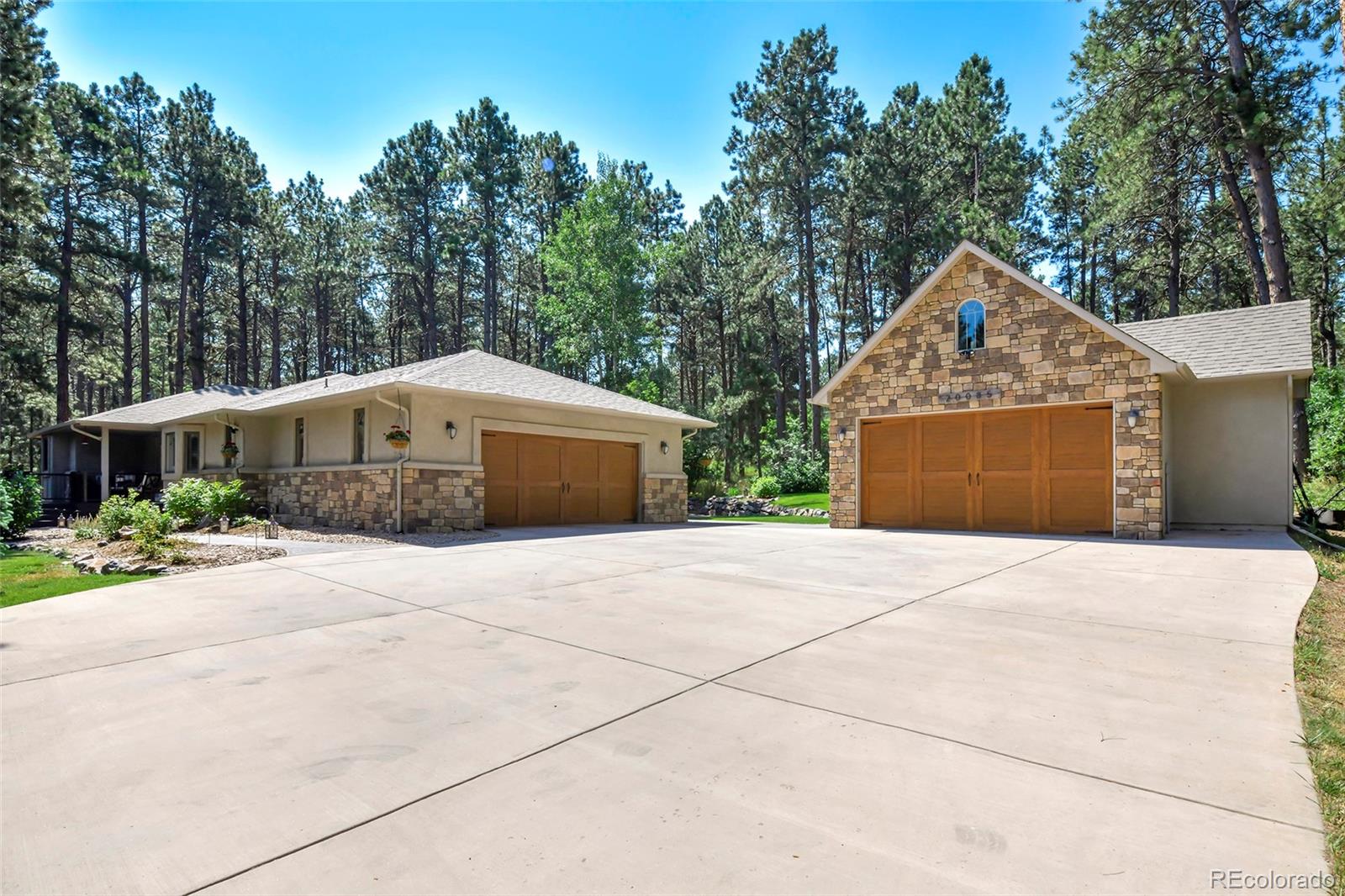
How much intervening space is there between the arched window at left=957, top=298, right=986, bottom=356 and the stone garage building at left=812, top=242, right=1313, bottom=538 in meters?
0.02

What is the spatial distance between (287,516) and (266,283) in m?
26.5

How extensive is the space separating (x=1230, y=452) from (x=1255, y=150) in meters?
8.74

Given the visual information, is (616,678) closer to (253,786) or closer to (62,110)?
(253,786)

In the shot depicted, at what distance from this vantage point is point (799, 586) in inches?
246

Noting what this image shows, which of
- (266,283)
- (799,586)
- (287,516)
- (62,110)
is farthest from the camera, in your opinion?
(266,283)

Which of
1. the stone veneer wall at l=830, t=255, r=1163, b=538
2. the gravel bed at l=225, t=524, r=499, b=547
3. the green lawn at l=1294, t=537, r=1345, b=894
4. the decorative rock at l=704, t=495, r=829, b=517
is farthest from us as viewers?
the decorative rock at l=704, t=495, r=829, b=517

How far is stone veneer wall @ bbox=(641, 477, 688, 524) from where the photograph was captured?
1652 centimetres

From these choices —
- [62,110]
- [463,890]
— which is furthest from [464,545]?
[62,110]

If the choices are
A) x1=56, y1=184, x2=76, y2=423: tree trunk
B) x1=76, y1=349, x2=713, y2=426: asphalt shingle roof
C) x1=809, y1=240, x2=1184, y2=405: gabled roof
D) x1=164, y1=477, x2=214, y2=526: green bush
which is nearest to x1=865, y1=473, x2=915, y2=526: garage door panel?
x1=809, y1=240, x2=1184, y2=405: gabled roof

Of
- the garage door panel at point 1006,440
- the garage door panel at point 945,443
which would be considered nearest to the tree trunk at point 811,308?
the garage door panel at point 945,443

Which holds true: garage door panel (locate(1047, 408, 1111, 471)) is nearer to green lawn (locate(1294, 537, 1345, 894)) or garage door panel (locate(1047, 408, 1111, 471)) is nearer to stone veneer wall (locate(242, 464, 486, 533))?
green lawn (locate(1294, 537, 1345, 894))

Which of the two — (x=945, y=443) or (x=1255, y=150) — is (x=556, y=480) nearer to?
(x=945, y=443)

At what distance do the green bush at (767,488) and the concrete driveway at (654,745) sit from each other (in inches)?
673
